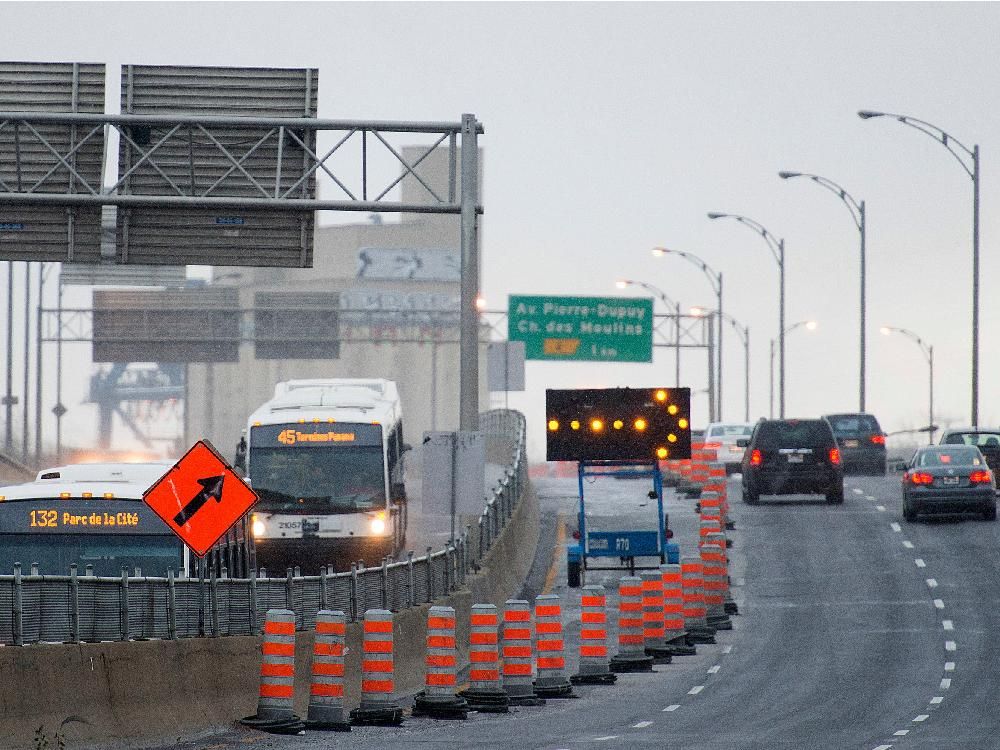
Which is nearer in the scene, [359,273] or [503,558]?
[503,558]

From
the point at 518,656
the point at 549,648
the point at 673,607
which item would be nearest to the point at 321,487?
the point at 673,607

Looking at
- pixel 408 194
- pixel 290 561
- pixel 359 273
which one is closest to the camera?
Answer: pixel 290 561

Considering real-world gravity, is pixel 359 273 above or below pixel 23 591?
above

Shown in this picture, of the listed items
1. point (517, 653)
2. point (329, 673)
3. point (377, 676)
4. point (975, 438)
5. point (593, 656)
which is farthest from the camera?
point (975, 438)

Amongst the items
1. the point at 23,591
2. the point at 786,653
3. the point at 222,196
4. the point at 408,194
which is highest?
→ the point at 408,194

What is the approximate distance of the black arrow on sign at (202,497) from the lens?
17.7 m

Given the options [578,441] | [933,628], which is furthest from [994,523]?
[933,628]

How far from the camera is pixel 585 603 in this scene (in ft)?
76.0

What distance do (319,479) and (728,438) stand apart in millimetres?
25431

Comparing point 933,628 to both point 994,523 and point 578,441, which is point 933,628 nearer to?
point 578,441

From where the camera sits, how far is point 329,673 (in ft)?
62.1

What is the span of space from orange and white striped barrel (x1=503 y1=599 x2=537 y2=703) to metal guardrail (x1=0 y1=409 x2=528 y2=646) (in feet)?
6.51

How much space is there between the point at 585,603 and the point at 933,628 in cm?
816

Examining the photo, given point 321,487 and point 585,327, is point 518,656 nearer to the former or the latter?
point 321,487
